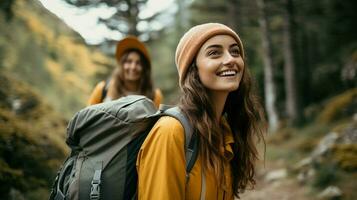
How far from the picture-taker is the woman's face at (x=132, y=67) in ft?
16.6

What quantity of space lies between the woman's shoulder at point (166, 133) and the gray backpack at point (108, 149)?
68 mm

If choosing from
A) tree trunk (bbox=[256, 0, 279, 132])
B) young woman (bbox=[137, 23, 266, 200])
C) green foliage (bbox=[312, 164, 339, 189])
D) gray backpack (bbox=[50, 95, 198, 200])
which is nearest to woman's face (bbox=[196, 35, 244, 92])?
young woman (bbox=[137, 23, 266, 200])

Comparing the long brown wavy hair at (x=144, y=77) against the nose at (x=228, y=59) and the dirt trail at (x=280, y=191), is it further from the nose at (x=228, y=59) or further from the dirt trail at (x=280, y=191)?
the dirt trail at (x=280, y=191)

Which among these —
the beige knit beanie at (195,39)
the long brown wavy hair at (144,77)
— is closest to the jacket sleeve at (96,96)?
the long brown wavy hair at (144,77)

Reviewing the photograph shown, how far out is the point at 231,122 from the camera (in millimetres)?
2883

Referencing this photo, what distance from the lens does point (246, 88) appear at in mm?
2844

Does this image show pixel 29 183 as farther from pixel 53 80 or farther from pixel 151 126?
pixel 53 80

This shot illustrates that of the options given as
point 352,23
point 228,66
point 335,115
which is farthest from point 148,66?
point 352,23

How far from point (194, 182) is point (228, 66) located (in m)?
0.79

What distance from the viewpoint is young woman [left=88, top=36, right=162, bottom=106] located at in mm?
5000

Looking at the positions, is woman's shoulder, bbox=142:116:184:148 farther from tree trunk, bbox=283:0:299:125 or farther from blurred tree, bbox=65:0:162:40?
tree trunk, bbox=283:0:299:125

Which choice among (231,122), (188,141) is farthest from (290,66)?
(188,141)

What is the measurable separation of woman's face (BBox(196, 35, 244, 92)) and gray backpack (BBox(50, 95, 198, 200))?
12.8 inches

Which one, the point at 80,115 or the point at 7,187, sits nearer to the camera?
the point at 80,115
